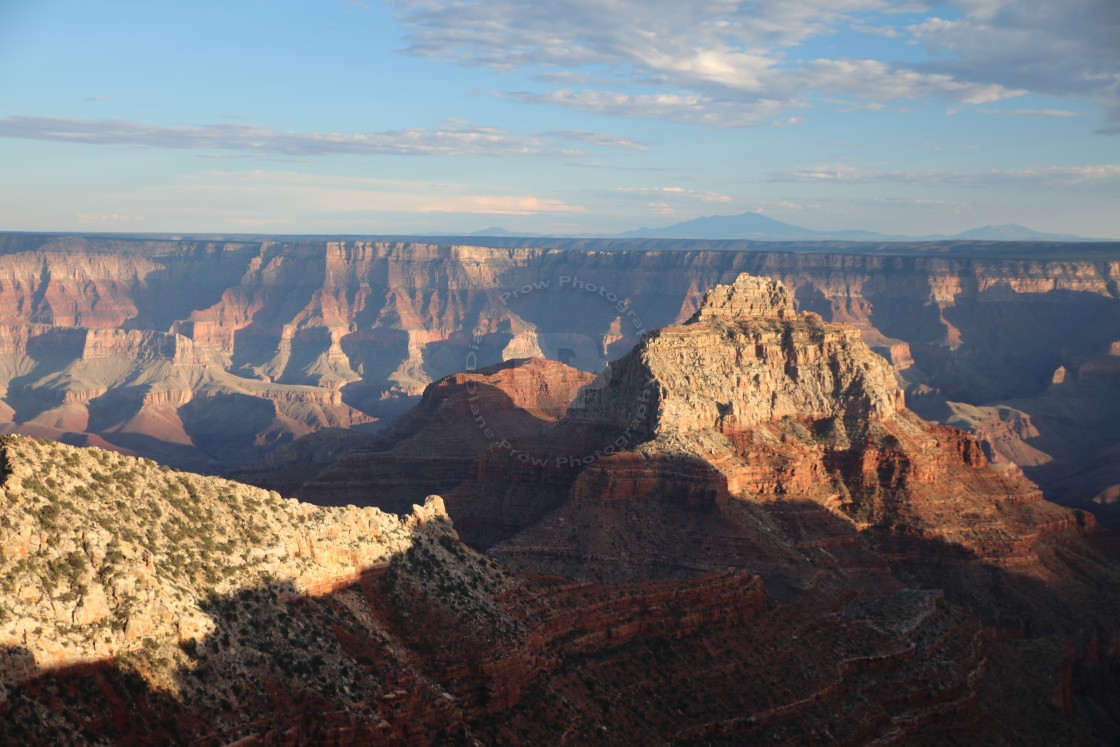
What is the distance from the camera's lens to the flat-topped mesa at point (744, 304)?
126m

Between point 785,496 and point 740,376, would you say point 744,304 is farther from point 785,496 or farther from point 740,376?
point 785,496

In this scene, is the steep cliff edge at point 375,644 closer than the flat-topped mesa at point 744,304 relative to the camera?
Yes

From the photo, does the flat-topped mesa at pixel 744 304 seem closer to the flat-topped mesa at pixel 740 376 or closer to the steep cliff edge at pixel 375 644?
the flat-topped mesa at pixel 740 376

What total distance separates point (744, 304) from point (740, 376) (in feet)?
39.8

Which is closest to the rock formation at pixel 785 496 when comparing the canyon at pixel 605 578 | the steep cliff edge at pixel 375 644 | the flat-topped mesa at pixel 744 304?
the flat-topped mesa at pixel 744 304

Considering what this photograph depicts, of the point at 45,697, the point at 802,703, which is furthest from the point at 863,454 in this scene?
the point at 45,697

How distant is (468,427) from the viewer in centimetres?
14325

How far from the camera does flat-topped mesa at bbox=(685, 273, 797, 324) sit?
126 meters

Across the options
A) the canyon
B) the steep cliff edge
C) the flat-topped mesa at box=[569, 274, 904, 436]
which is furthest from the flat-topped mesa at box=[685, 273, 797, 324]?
the steep cliff edge

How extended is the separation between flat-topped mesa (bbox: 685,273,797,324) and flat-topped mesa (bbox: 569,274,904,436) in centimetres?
11

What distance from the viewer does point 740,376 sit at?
117m

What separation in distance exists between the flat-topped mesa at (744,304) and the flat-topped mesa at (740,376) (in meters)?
0.11

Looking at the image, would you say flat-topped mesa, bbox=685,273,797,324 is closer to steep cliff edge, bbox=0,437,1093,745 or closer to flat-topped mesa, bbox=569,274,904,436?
flat-topped mesa, bbox=569,274,904,436

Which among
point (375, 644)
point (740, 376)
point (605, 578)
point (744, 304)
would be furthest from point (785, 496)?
point (375, 644)
